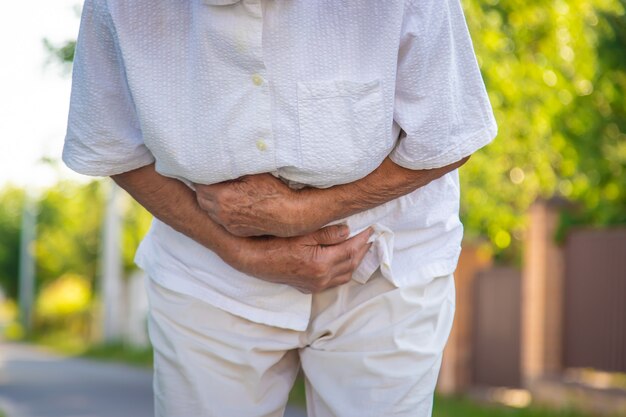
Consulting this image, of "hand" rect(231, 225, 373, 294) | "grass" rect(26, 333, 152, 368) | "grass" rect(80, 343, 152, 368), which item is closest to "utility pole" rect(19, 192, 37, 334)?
"grass" rect(26, 333, 152, 368)

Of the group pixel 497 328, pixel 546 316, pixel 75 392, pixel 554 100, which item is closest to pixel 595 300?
pixel 546 316

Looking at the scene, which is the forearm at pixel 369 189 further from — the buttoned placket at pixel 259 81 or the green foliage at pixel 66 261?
the green foliage at pixel 66 261

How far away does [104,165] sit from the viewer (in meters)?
2.47

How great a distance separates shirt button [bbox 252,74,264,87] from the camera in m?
2.27

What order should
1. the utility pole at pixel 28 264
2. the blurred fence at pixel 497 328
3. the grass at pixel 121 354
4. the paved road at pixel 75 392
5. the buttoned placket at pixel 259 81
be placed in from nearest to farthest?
1. the buttoned placket at pixel 259 81
2. the paved road at pixel 75 392
3. the blurred fence at pixel 497 328
4. the grass at pixel 121 354
5. the utility pole at pixel 28 264

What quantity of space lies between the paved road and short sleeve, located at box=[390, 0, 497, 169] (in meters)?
8.20

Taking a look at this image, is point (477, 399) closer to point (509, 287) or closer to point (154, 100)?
point (509, 287)

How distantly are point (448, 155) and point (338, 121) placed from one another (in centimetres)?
25

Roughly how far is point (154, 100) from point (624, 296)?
29.8ft

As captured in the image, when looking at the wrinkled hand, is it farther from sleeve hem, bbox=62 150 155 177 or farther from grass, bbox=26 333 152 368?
grass, bbox=26 333 152 368

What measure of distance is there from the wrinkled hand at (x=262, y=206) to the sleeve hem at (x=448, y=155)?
22 centimetres

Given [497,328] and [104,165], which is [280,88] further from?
[497,328]

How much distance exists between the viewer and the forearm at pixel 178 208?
250cm

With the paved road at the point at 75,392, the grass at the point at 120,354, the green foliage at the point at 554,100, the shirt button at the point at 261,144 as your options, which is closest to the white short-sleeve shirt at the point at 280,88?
the shirt button at the point at 261,144
